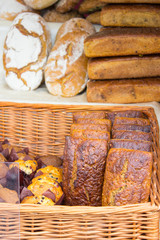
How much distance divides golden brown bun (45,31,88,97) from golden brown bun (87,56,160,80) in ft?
0.46

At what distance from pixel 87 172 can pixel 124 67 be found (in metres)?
0.90

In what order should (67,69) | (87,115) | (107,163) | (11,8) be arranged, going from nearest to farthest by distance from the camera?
1. (107,163)
2. (87,115)
3. (67,69)
4. (11,8)

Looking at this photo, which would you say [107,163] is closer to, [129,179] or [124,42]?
[129,179]

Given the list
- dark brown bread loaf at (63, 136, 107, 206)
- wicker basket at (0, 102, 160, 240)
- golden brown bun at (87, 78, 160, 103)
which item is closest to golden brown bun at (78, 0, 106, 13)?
golden brown bun at (87, 78, 160, 103)

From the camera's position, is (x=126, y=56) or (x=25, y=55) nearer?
(x=126, y=56)

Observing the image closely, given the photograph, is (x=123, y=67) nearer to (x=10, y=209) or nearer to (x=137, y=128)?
(x=137, y=128)

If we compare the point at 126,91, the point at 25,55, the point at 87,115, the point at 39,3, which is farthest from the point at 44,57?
the point at 87,115

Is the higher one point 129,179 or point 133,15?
point 133,15

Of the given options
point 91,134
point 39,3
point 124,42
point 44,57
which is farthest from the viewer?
point 39,3

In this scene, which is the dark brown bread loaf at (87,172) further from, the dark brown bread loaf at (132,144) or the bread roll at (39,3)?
the bread roll at (39,3)

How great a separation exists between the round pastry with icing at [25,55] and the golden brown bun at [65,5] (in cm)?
37

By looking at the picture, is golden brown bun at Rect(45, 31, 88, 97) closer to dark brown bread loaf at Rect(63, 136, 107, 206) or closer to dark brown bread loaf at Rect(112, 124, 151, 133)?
dark brown bread loaf at Rect(112, 124, 151, 133)

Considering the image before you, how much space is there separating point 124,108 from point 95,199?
0.64 metres

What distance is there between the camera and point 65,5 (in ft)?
7.54
